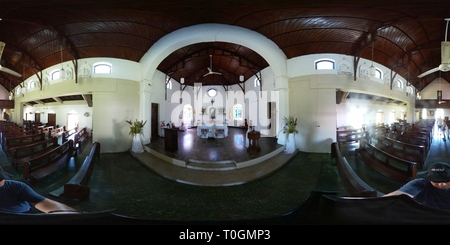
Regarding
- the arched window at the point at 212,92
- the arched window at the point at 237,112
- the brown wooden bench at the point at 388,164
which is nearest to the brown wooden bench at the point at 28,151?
the arched window at the point at 212,92

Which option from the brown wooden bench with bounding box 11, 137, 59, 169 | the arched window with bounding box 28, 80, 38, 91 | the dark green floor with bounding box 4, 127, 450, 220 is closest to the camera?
the dark green floor with bounding box 4, 127, 450, 220

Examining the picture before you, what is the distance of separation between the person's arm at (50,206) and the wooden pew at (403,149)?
6.03 ft

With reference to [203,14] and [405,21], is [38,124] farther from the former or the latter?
[405,21]

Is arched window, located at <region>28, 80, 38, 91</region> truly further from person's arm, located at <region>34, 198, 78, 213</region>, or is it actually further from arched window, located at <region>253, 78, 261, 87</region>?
arched window, located at <region>253, 78, 261, 87</region>

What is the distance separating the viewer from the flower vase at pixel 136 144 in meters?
0.91

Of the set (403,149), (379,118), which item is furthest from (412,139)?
(379,118)

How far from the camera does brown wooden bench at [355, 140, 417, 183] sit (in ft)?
2.67

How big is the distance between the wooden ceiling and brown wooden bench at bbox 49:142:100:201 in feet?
2.09

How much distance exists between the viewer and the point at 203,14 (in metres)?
0.87

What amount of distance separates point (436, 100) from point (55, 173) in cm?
258

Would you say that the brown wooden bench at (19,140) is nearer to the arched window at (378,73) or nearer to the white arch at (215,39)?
the white arch at (215,39)

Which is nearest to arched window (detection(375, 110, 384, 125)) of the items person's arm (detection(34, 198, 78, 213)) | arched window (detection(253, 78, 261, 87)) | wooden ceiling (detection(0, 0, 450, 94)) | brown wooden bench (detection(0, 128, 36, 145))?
wooden ceiling (detection(0, 0, 450, 94))

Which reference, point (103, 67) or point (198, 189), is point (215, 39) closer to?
point (103, 67)
